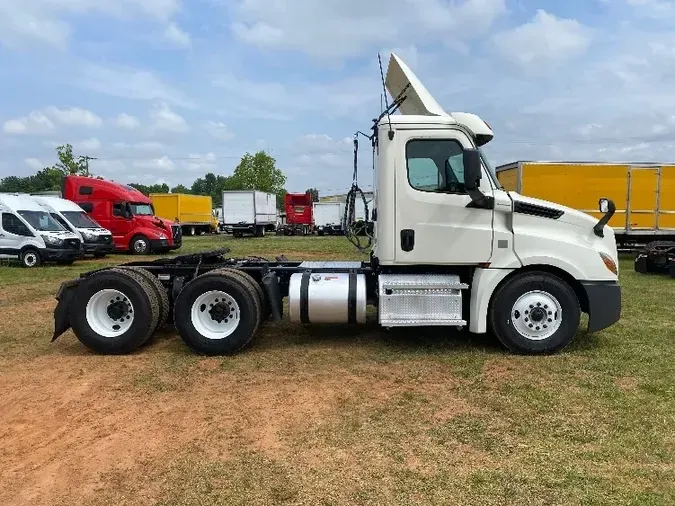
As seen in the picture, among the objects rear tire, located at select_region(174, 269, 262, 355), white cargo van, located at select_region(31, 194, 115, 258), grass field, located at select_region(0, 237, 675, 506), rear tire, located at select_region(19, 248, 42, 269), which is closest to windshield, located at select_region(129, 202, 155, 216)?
white cargo van, located at select_region(31, 194, 115, 258)

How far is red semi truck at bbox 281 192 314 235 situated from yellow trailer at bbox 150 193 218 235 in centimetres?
637

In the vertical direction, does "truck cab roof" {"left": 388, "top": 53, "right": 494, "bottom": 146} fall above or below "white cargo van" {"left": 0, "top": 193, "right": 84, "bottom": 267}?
above

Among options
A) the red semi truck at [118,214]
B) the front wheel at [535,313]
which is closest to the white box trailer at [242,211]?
the red semi truck at [118,214]

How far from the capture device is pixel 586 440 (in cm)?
450

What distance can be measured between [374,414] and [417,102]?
14.2 ft

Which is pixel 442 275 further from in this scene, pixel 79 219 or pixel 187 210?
pixel 187 210

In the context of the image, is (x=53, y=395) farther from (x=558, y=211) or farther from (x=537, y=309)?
(x=558, y=211)

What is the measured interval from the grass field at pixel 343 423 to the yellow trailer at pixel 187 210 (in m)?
34.9

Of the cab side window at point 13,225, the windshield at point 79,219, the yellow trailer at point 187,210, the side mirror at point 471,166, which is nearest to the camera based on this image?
the side mirror at point 471,166

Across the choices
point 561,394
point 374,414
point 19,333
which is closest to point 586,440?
point 561,394

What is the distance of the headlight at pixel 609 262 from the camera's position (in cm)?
696

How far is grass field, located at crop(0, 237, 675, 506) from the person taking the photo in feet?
12.5

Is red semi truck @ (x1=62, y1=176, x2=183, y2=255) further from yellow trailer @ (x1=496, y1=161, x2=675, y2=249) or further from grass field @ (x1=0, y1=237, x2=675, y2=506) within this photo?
grass field @ (x1=0, y1=237, x2=675, y2=506)

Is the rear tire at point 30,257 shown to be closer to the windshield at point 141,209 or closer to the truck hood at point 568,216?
the windshield at point 141,209
